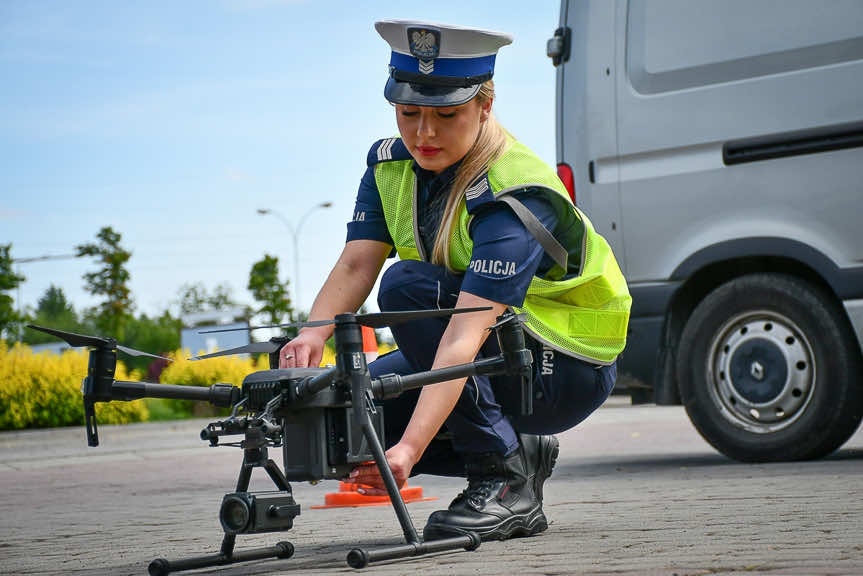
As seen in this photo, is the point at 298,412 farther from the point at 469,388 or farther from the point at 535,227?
the point at 535,227

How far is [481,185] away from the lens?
3.35m

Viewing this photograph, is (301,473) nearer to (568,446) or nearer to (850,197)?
(850,197)

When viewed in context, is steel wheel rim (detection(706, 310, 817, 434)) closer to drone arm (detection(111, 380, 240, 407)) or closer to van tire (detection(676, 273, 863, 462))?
van tire (detection(676, 273, 863, 462))

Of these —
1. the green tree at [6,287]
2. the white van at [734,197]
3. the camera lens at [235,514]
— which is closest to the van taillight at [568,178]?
the white van at [734,197]

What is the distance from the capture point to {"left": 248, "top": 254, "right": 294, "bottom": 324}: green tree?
62.1m

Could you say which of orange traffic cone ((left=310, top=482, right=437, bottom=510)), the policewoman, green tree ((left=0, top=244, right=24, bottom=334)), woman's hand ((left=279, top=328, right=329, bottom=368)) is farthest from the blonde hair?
green tree ((left=0, top=244, right=24, bottom=334))

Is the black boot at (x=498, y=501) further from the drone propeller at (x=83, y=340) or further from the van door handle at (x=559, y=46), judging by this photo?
the van door handle at (x=559, y=46)

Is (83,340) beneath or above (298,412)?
above

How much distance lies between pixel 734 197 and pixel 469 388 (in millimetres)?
3031

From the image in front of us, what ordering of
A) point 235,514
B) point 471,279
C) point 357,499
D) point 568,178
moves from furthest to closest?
point 568,178 < point 357,499 < point 471,279 < point 235,514

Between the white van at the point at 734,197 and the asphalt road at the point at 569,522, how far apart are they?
0.40 meters

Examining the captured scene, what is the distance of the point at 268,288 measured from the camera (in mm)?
62562

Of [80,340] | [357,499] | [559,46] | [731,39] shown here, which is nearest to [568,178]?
[559,46]

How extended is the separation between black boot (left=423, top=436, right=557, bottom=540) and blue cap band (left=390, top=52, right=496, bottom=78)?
1.09m
